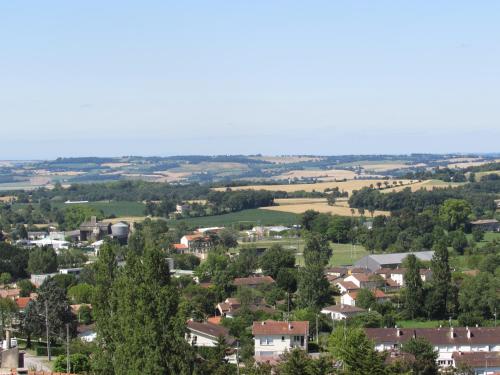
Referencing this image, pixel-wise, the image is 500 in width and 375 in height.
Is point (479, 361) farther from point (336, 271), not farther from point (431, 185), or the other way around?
point (431, 185)

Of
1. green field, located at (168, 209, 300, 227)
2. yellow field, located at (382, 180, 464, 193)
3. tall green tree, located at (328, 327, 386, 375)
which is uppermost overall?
tall green tree, located at (328, 327, 386, 375)

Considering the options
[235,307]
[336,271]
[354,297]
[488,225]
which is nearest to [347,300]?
[354,297]

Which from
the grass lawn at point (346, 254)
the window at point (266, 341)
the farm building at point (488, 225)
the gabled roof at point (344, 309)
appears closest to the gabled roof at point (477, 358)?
the window at point (266, 341)

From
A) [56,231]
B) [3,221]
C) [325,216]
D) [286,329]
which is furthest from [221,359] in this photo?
[3,221]

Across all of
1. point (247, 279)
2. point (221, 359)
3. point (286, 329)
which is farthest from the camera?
point (247, 279)

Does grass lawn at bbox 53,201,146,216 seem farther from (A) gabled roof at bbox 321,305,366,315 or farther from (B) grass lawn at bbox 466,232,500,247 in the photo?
(A) gabled roof at bbox 321,305,366,315

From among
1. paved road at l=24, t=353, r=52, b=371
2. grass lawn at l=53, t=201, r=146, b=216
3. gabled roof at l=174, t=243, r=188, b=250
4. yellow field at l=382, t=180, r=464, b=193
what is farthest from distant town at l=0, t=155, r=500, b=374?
yellow field at l=382, t=180, r=464, b=193

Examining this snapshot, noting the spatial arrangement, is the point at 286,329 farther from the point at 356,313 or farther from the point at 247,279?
the point at 247,279
